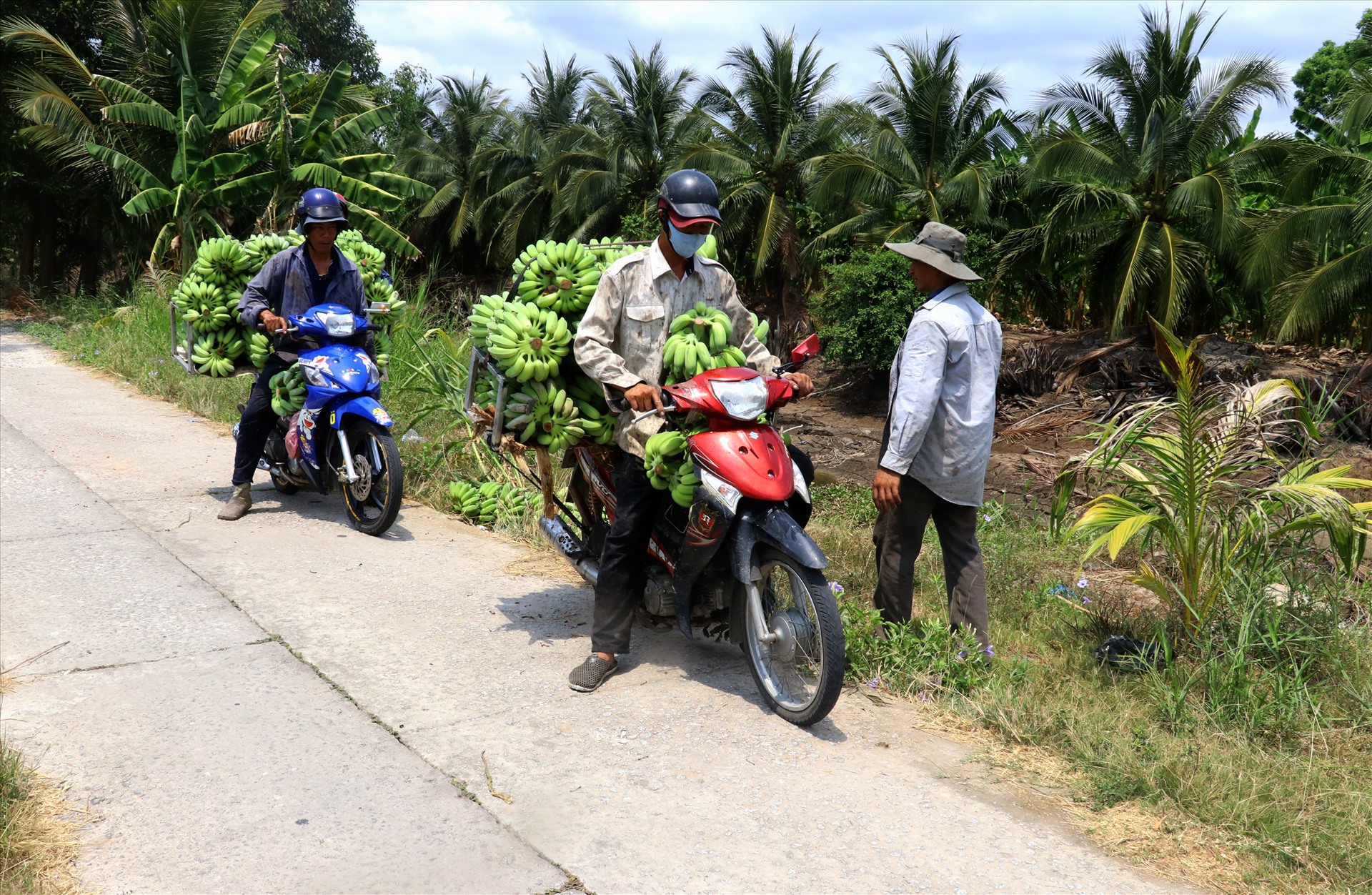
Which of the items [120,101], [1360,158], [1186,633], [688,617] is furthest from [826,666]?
[120,101]

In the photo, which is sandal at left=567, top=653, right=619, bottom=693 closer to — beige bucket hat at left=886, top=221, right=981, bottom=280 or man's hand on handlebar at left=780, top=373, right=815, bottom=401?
man's hand on handlebar at left=780, top=373, right=815, bottom=401

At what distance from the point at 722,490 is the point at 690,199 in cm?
118

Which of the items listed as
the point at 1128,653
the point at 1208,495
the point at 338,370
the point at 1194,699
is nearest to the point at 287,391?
the point at 338,370

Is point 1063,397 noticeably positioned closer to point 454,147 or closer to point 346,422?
point 346,422

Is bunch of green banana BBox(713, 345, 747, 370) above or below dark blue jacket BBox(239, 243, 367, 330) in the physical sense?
above

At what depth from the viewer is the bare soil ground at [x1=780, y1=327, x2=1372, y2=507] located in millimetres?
13172

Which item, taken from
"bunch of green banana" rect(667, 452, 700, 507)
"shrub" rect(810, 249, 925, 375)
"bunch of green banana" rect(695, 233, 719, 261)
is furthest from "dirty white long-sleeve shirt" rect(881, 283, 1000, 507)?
"shrub" rect(810, 249, 925, 375)

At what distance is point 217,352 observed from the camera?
7.83m

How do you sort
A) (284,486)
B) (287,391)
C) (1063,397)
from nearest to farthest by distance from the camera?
(287,391)
(284,486)
(1063,397)

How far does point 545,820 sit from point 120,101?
21.3 metres

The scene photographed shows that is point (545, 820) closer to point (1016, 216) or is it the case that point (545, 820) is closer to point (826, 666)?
point (826, 666)

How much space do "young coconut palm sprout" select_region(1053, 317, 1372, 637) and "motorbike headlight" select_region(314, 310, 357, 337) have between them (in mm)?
4451

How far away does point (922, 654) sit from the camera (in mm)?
4715

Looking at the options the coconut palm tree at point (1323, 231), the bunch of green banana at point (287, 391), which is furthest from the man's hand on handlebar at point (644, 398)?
the coconut palm tree at point (1323, 231)
